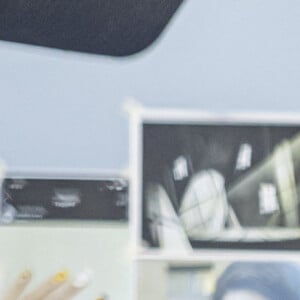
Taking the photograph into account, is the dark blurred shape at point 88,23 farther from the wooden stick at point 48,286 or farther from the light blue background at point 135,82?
the wooden stick at point 48,286

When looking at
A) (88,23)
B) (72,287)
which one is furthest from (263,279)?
(88,23)

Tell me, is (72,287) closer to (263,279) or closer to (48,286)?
(48,286)

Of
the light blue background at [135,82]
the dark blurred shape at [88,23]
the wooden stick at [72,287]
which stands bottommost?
the wooden stick at [72,287]

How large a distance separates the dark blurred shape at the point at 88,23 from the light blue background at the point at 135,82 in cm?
1

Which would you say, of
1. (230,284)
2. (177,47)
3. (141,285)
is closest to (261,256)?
(230,284)

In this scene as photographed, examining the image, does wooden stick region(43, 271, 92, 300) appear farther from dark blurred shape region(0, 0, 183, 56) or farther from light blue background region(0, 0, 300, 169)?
dark blurred shape region(0, 0, 183, 56)

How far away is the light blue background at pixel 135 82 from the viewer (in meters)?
0.66

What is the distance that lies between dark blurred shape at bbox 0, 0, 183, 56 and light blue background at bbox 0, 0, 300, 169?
0.04 ft

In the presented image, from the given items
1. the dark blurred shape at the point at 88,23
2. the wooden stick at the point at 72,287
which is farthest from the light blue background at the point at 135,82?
the wooden stick at the point at 72,287

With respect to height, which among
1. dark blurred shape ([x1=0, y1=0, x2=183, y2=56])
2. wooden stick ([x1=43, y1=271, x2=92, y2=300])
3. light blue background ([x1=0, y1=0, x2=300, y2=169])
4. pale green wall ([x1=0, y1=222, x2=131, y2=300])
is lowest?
wooden stick ([x1=43, y1=271, x2=92, y2=300])

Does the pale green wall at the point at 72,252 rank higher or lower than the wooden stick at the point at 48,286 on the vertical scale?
higher

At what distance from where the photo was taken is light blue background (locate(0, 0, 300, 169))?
0.66 m

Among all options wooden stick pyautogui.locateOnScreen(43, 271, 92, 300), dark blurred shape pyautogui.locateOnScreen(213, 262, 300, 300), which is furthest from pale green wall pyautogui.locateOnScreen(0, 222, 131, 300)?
dark blurred shape pyautogui.locateOnScreen(213, 262, 300, 300)

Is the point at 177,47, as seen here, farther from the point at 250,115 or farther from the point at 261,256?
the point at 261,256
